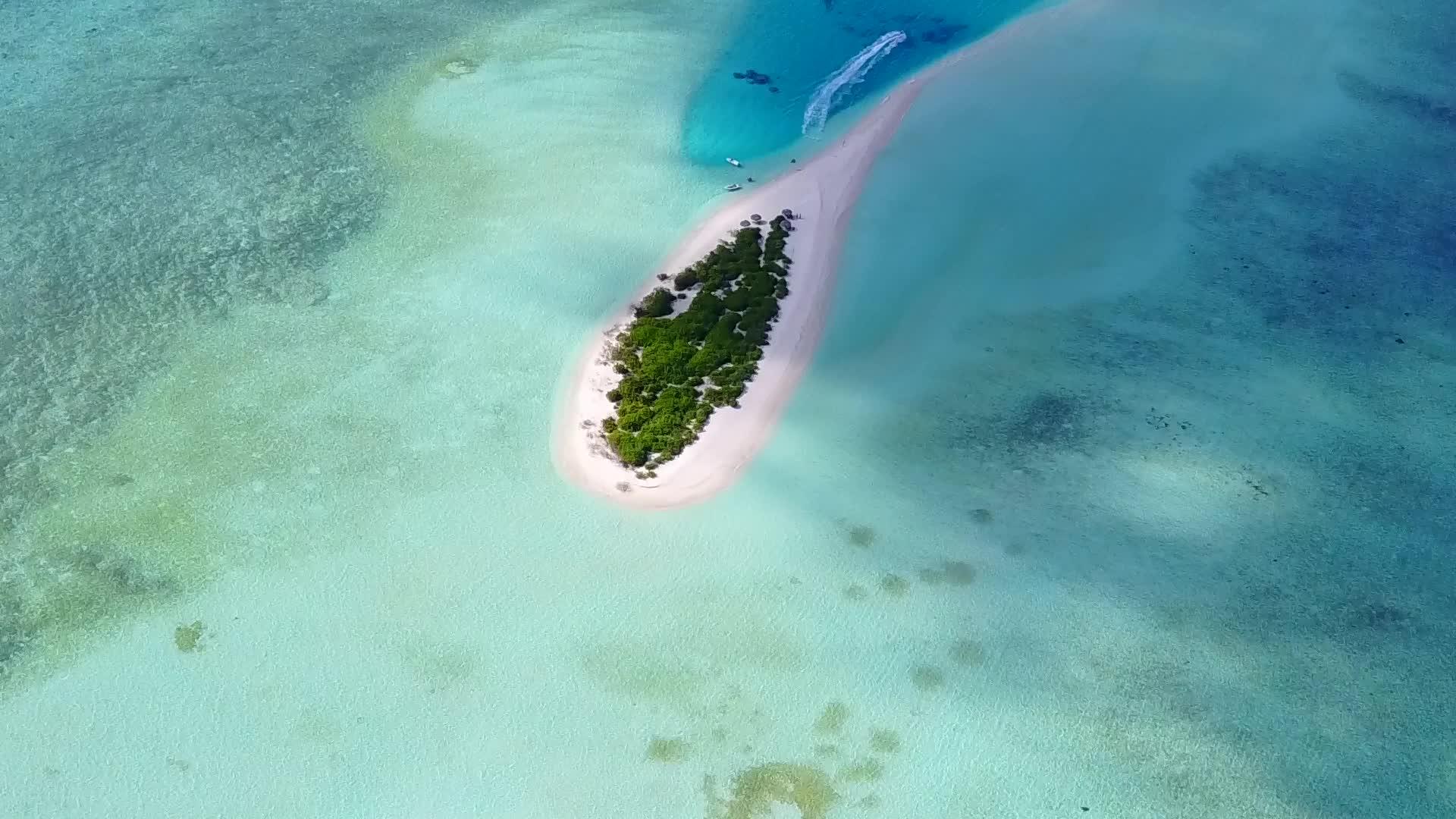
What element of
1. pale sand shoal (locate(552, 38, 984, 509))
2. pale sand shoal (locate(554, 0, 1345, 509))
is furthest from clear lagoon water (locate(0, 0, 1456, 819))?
pale sand shoal (locate(552, 38, 984, 509))

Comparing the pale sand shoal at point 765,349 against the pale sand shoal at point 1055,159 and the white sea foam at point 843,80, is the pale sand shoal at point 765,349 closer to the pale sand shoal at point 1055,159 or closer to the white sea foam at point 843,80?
the pale sand shoal at point 1055,159

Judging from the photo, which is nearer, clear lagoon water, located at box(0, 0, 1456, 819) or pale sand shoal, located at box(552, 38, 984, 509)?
clear lagoon water, located at box(0, 0, 1456, 819)

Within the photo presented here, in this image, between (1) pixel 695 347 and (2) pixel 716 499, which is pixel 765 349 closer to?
(1) pixel 695 347

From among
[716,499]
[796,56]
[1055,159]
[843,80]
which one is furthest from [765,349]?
[796,56]

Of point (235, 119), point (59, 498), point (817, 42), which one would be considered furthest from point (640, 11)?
point (59, 498)

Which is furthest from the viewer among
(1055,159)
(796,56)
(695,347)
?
(796,56)

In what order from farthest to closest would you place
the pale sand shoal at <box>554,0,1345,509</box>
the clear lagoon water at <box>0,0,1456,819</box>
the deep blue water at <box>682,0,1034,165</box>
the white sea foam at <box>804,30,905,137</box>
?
the white sea foam at <box>804,30,905,137</box> < the deep blue water at <box>682,0,1034,165</box> < the pale sand shoal at <box>554,0,1345,509</box> < the clear lagoon water at <box>0,0,1456,819</box>

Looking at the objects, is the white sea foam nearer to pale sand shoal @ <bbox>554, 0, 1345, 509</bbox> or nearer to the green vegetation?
pale sand shoal @ <bbox>554, 0, 1345, 509</bbox>
